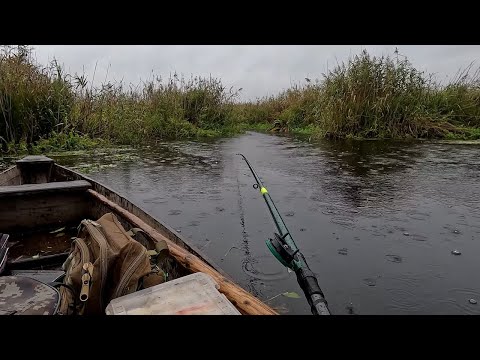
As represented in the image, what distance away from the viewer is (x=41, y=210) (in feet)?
10.1

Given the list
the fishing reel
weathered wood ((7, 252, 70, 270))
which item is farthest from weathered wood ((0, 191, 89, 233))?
the fishing reel

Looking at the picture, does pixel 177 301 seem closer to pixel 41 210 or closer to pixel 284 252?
pixel 284 252

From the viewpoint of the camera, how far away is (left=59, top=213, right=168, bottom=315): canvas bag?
4.59 ft

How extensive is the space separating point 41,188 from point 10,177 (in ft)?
4.77

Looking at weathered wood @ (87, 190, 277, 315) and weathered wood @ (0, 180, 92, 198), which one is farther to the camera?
weathered wood @ (0, 180, 92, 198)

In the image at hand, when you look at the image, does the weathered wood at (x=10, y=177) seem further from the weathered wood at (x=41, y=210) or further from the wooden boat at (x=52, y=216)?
the weathered wood at (x=41, y=210)

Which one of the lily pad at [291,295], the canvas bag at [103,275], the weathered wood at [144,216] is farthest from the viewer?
the lily pad at [291,295]

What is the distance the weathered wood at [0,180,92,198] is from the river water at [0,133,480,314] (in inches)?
30.4

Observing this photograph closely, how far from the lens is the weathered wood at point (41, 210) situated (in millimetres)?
2948

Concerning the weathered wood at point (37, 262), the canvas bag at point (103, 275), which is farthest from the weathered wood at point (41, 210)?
the canvas bag at point (103, 275)

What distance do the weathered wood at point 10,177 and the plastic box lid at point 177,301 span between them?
10.8ft

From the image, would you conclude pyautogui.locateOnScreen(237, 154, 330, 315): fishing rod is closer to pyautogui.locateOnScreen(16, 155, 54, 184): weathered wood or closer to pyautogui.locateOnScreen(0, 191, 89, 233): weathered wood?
pyautogui.locateOnScreen(0, 191, 89, 233): weathered wood

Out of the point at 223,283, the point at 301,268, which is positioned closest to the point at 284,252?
the point at 301,268
